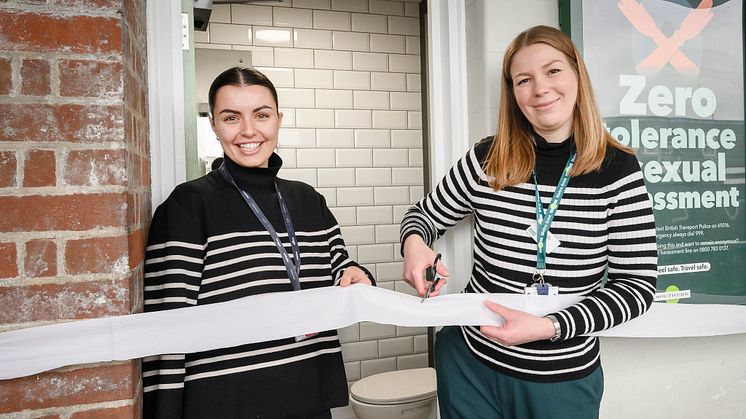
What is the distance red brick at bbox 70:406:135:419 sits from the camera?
120cm

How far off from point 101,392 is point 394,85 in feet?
9.08

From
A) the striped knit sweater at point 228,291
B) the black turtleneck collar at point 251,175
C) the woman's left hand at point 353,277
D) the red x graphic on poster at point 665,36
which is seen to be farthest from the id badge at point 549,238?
the red x graphic on poster at point 665,36

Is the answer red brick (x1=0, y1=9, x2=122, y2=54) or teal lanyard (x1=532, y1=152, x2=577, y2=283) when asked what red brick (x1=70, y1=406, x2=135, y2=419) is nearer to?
red brick (x1=0, y1=9, x2=122, y2=54)

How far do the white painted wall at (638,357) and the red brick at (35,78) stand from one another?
129 centimetres

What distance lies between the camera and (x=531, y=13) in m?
1.90

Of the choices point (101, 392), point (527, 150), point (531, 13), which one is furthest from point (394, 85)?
point (101, 392)

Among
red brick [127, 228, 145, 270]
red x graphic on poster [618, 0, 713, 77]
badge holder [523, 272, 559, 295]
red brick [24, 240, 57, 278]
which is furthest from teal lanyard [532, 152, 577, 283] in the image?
red brick [24, 240, 57, 278]

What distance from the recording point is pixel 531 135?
1548 mm

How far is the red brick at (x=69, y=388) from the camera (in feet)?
3.80

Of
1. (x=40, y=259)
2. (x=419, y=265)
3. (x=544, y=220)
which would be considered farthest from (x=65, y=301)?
(x=544, y=220)

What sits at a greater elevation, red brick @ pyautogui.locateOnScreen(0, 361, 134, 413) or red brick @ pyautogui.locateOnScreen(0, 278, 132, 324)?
red brick @ pyautogui.locateOnScreen(0, 278, 132, 324)

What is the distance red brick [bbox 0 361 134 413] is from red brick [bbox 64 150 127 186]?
0.42 meters

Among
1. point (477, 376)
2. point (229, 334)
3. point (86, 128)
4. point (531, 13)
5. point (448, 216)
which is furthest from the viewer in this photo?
point (531, 13)

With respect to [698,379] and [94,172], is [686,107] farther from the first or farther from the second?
[94,172]
